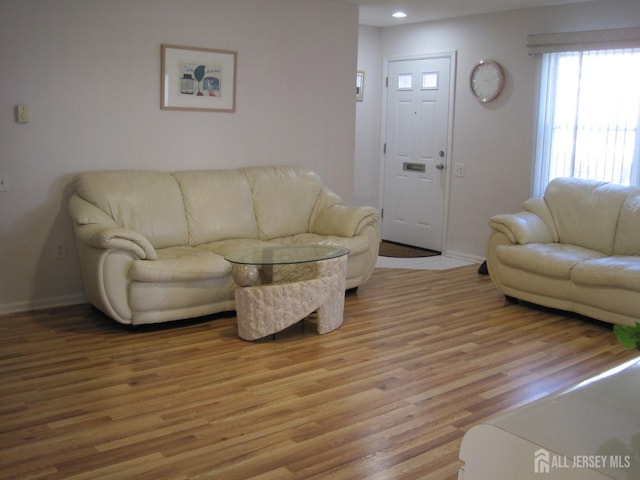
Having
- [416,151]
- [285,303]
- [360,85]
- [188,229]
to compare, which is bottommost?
[285,303]

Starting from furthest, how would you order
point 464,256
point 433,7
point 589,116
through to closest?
point 464,256 < point 433,7 < point 589,116

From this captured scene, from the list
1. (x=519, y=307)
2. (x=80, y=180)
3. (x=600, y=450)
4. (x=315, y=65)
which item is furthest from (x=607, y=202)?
(x=600, y=450)

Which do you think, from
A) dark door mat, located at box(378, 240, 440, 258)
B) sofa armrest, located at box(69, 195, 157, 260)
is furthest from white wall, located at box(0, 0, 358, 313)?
dark door mat, located at box(378, 240, 440, 258)

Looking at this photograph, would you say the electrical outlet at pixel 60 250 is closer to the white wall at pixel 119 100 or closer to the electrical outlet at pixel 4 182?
the white wall at pixel 119 100

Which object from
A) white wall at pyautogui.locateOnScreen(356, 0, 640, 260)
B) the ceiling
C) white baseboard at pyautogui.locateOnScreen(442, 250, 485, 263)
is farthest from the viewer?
white baseboard at pyautogui.locateOnScreen(442, 250, 485, 263)

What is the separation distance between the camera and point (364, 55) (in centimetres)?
747

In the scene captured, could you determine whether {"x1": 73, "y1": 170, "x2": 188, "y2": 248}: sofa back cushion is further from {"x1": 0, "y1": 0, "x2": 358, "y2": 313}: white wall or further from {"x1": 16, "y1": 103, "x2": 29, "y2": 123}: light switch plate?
{"x1": 16, "y1": 103, "x2": 29, "y2": 123}: light switch plate

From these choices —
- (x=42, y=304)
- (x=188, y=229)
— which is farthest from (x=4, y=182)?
(x=188, y=229)

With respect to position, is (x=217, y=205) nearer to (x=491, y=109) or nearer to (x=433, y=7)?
(x=433, y=7)

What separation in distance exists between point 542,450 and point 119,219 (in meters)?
4.05

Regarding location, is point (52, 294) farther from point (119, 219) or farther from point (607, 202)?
point (607, 202)

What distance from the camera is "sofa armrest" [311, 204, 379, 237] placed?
17.4 ft

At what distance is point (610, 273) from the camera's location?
4480 millimetres

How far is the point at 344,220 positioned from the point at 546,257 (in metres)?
1.58
